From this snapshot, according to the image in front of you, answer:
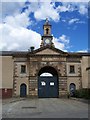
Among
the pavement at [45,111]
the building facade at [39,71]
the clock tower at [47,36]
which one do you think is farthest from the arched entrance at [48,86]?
the pavement at [45,111]

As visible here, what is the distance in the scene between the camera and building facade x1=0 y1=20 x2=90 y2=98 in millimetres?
41750

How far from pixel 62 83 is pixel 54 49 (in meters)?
5.64

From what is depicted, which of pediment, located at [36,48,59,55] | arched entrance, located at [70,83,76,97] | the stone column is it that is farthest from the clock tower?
arched entrance, located at [70,83,76,97]

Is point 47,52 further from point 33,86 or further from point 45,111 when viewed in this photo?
point 45,111

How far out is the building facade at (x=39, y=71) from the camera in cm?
4175

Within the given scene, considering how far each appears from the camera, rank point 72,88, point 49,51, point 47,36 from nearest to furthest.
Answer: point 72,88, point 49,51, point 47,36

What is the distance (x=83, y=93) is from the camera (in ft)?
111

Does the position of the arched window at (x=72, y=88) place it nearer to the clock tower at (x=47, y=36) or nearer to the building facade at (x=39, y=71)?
the building facade at (x=39, y=71)

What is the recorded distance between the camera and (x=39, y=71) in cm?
4347

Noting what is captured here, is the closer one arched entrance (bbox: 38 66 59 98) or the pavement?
the pavement

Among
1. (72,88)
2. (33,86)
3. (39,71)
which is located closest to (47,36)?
(39,71)

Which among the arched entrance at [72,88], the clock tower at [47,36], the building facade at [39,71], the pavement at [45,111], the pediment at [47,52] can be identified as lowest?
the pavement at [45,111]

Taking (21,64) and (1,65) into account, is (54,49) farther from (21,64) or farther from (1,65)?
(1,65)

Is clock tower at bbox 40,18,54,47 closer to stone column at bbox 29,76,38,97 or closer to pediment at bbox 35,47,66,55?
pediment at bbox 35,47,66,55
